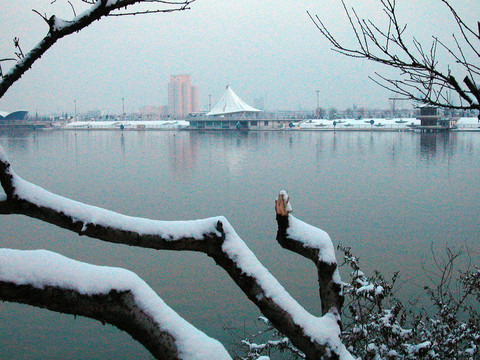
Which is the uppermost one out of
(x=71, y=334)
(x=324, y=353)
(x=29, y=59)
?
(x=29, y=59)

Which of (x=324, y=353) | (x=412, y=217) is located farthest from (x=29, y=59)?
(x=412, y=217)

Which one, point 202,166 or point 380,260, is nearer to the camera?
point 380,260

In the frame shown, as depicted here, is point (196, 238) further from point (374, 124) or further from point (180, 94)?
point (180, 94)

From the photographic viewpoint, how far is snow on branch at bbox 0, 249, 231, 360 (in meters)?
0.81

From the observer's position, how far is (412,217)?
8.91 metres

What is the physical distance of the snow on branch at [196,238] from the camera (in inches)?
40.5

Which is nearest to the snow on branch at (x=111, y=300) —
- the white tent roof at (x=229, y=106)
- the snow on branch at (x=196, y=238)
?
the snow on branch at (x=196, y=238)

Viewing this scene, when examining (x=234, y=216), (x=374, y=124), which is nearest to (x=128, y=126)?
(x=374, y=124)

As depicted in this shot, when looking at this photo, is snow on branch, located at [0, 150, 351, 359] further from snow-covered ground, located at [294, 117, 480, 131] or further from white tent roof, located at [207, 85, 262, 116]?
white tent roof, located at [207, 85, 262, 116]

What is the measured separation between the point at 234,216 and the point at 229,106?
4922cm

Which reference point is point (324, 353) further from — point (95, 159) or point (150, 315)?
point (95, 159)

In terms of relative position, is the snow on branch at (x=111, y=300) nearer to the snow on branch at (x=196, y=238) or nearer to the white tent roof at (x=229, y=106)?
the snow on branch at (x=196, y=238)

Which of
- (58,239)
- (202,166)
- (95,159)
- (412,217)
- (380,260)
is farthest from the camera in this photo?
(95,159)

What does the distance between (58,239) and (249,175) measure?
312 inches
